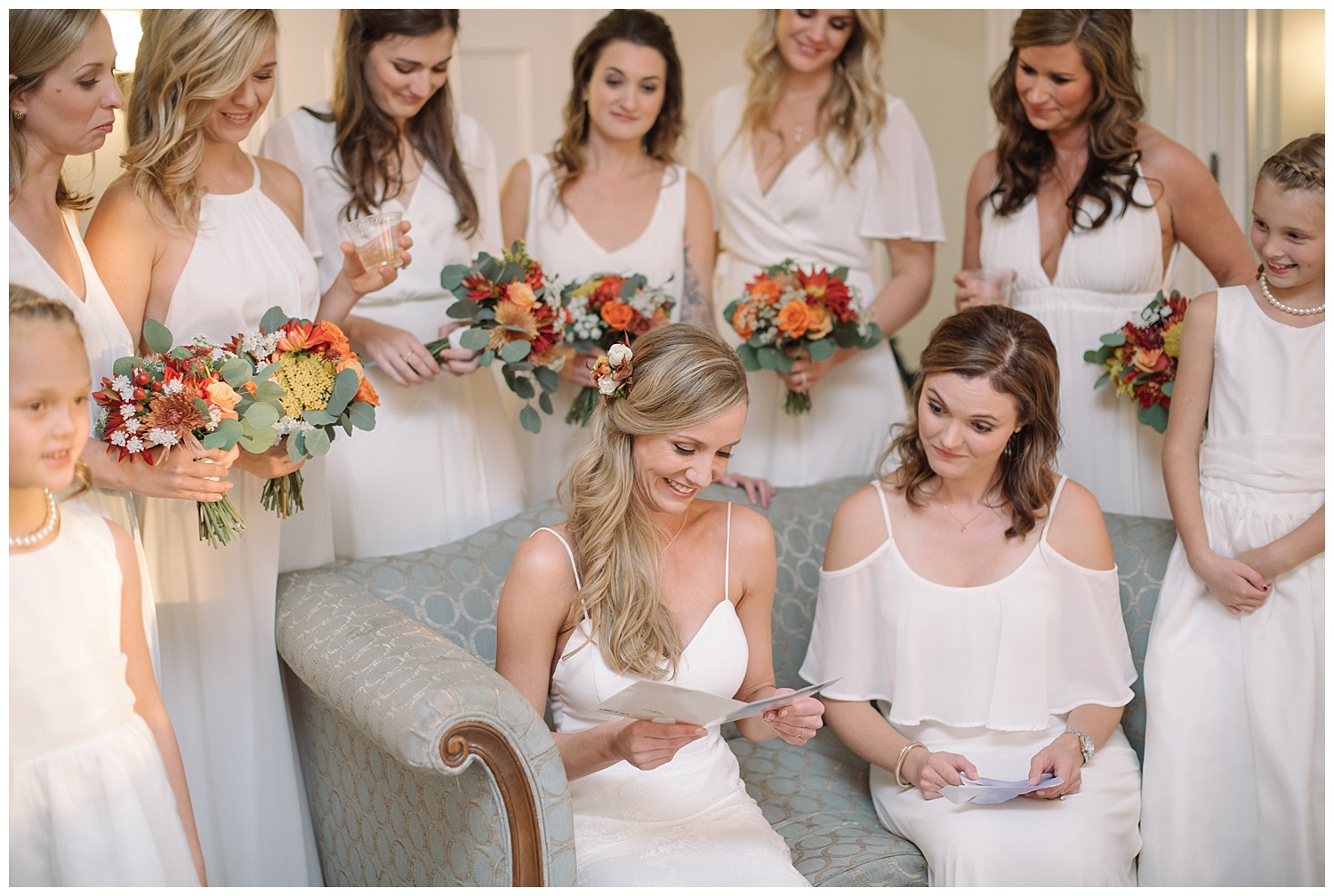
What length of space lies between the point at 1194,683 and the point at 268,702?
2056 millimetres

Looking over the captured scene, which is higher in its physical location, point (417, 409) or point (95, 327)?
point (95, 327)

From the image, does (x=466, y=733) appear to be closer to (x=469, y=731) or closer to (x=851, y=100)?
(x=469, y=731)

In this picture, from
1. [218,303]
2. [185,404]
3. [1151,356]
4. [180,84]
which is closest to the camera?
[185,404]

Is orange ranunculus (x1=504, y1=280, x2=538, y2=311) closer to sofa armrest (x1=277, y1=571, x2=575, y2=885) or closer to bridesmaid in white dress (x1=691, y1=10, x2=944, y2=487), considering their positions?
bridesmaid in white dress (x1=691, y1=10, x2=944, y2=487)

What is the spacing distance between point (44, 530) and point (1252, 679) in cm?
239

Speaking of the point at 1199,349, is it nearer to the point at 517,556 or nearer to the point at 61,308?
the point at 517,556

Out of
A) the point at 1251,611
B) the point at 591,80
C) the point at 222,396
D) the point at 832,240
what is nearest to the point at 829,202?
the point at 832,240

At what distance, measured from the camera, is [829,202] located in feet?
11.8

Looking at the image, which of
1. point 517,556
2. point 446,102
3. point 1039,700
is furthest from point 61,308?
point 1039,700

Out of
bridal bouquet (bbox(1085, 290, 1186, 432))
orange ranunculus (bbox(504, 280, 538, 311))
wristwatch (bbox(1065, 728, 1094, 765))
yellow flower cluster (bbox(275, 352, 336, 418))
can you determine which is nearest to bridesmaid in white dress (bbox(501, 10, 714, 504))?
orange ranunculus (bbox(504, 280, 538, 311))

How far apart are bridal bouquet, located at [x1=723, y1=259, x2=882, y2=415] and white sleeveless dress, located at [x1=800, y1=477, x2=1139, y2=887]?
26.9 inches

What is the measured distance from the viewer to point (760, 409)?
3590mm

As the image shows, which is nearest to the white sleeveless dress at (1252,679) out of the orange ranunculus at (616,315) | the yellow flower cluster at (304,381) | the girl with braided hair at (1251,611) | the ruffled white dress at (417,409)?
the girl with braided hair at (1251,611)

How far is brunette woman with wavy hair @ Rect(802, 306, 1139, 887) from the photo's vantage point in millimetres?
2621
